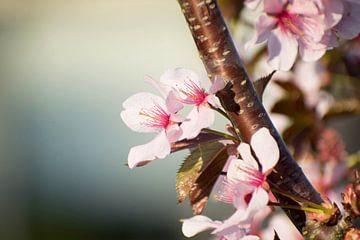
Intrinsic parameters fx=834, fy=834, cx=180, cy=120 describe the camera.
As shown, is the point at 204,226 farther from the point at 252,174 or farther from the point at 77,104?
the point at 77,104

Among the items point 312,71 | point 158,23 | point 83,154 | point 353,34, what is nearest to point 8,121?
point 83,154

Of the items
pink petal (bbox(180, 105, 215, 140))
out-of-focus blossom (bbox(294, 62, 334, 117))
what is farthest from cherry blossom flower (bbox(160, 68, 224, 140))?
out-of-focus blossom (bbox(294, 62, 334, 117))

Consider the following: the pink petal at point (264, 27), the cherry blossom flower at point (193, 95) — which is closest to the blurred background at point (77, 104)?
the pink petal at point (264, 27)

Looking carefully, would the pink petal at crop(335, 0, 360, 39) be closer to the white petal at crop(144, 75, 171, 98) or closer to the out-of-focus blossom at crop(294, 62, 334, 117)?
the white petal at crop(144, 75, 171, 98)

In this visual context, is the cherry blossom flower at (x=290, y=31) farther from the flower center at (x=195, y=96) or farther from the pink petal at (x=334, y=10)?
the flower center at (x=195, y=96)

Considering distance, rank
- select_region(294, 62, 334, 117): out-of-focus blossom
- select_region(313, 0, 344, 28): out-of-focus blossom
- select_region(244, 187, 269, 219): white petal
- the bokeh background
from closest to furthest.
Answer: select_region(244, 187, 269, 219): white petal
select_region(313, 0, 344, 28): out-of-focus blossom
select_region(294, 62, 334, 117): out-of-focus blossom
the bokeh background

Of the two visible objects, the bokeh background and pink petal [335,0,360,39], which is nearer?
pink petal [335,0,360,39]

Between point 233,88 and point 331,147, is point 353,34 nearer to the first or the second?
point 233,88

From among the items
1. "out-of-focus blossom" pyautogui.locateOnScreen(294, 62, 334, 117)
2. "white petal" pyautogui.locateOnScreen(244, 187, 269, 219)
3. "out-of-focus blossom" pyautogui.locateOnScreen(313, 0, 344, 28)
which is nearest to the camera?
"white petal" pyautogui.locateOnScreen(244, 187, 269, 219)

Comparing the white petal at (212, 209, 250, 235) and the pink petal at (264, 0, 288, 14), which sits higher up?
the pink petal at (264, 0, 288, 14)
